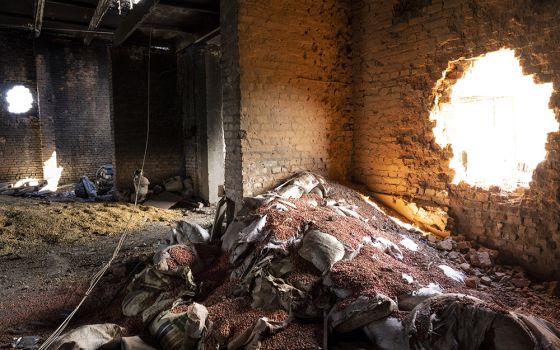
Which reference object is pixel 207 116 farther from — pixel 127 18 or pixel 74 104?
pixel 74 104

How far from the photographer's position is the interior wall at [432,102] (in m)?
3.61

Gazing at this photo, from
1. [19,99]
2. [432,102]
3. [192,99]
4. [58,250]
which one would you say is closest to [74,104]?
[19,99]

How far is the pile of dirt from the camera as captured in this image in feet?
19.0

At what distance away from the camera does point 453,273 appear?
11.8ft

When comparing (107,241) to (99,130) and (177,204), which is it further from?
(99,130)

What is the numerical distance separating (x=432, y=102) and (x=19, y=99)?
1251 centimetres

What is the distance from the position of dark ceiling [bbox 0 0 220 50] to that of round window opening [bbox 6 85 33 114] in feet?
6.57

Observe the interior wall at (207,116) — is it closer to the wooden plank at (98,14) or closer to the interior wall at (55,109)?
the wooden plank at (98,14)

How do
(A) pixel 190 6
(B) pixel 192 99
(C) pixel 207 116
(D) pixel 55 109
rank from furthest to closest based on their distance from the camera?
1. (D) pixel 55 109
2. (B) pixel 192 99
3. (C) pixel 207 116
4. (A) pixel 190 6

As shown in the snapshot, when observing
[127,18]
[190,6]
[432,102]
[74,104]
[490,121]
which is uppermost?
[127,18]

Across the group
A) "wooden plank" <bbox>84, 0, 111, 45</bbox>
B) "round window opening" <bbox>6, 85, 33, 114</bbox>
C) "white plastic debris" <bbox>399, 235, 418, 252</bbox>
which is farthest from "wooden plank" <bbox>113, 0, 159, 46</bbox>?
"round window opening" <bbox>6, 85, 33, 114</bbox>

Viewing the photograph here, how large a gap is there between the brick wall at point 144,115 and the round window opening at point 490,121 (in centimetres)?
675

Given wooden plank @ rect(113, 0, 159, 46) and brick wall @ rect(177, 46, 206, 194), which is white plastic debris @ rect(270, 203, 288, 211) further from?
brick wall @ rect(177, 46, 206, 194)

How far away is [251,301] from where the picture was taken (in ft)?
9.99
